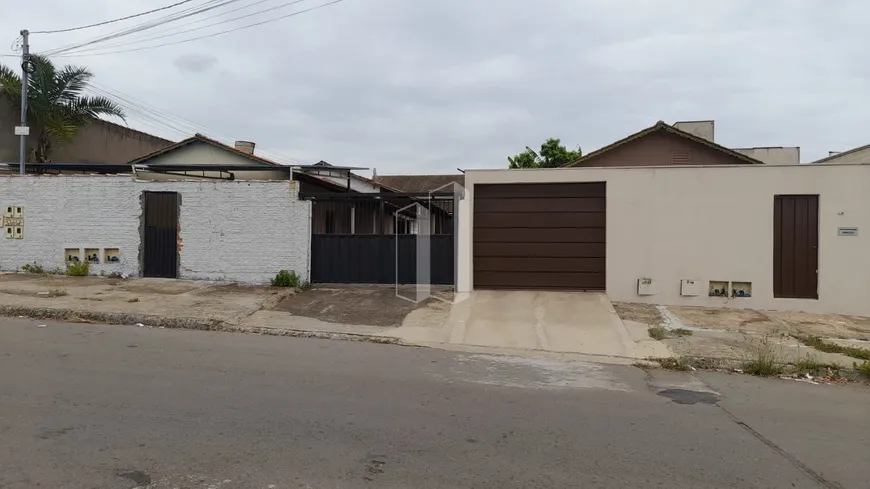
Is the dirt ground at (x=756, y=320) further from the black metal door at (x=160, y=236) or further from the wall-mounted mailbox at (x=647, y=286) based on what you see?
the black metal door at (x=160, y=236)

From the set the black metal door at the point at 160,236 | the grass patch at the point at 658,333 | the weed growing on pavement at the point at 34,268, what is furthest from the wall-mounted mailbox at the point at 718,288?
the weed growing on pavement at the point at 34,268

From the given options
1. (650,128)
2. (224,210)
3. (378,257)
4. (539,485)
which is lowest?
(539,485)

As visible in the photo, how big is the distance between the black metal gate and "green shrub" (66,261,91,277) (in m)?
5.40

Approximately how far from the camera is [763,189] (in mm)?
11805

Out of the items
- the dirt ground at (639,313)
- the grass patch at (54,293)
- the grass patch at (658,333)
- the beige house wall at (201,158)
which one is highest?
the beige house wall at (201,158)

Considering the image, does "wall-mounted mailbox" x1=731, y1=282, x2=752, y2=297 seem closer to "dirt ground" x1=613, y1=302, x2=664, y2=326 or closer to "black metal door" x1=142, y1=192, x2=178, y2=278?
"dirt ground" x1=613, y1=302, x2=664, y2=326

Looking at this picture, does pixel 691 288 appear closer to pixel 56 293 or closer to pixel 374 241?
pixel 374 241

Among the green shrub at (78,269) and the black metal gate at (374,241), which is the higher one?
the black metal gate at (374,241)

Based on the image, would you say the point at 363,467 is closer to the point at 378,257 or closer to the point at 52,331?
the point at 52,331

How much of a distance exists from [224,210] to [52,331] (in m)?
5.07

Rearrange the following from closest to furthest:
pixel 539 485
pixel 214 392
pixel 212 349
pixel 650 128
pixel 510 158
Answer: pixel 539 485
pixel 214 392
pixel 212 349
pixel 650 128
pixel 510 158

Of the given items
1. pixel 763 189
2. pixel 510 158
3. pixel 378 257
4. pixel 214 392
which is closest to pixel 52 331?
pixel 214 392

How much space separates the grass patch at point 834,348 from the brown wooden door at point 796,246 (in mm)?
2900

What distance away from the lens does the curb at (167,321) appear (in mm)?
9172
